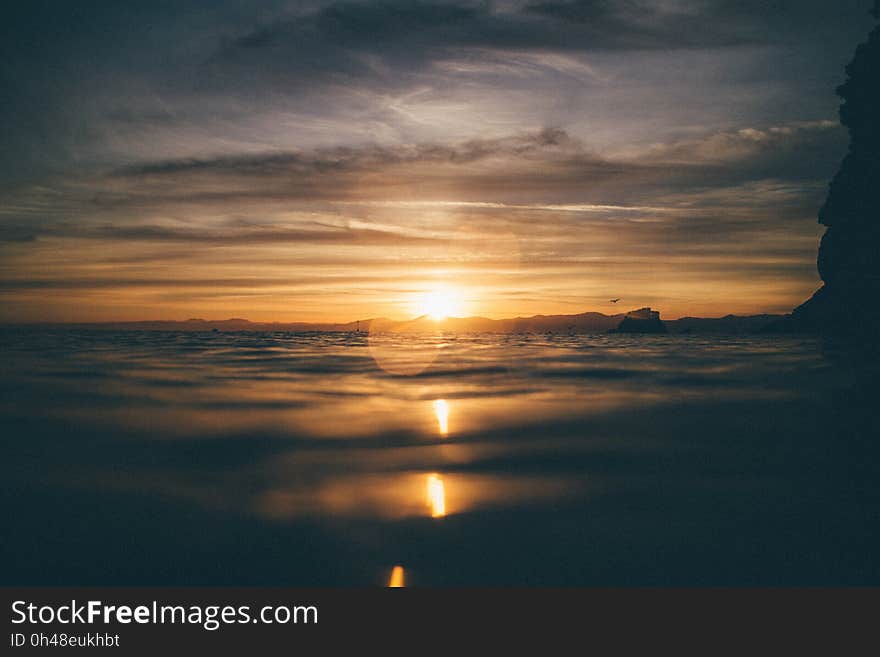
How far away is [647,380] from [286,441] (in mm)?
12203

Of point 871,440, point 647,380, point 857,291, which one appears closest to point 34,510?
point 871,440

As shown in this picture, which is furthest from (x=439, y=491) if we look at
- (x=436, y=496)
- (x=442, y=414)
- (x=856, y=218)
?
(x=856, y=218)

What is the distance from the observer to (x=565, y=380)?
57.4 feet

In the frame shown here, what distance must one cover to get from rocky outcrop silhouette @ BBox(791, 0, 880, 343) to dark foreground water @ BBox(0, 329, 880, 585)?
170 ft

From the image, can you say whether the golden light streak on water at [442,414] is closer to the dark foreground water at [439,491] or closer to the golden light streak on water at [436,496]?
the dark foreground water at [439,491]

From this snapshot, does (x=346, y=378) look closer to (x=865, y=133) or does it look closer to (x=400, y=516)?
(x=400, y=516)

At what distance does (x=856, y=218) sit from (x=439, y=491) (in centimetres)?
6989

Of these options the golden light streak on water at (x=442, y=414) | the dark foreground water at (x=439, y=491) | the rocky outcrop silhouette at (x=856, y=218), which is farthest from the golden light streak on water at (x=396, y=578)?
the rocky outcrop silhouette at (x=856, y=218)

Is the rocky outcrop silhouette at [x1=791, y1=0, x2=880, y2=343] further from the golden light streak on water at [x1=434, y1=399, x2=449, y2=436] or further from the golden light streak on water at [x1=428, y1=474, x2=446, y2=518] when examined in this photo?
the golden light streak on water at [x1=428, y1=474, x2=446, y2=518]

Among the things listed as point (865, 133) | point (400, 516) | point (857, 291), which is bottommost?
point (400, 516)

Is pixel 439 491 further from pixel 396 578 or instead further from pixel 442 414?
pixel 442 414

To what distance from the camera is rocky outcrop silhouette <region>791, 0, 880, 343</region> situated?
53.3m

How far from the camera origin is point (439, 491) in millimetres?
6113

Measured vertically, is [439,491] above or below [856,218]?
below
